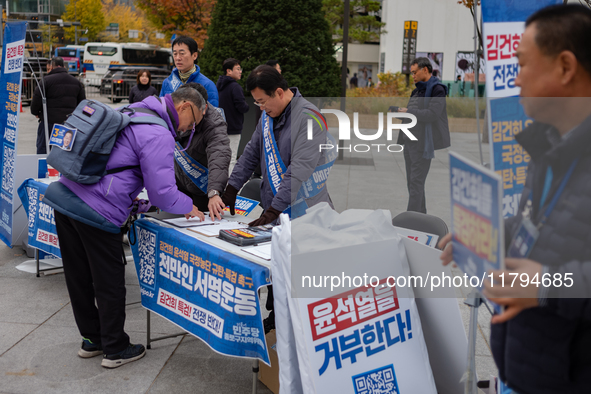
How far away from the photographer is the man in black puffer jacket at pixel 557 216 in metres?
1.15

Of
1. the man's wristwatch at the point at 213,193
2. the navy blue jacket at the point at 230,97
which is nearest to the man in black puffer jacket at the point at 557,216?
the man's wristwatch at the point at 213,193

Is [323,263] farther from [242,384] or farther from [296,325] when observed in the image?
[242,384]

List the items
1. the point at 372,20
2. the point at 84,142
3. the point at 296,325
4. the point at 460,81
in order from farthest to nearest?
the point at 372,20
the point at 460,81
the point at 84,142
the point at 296,325

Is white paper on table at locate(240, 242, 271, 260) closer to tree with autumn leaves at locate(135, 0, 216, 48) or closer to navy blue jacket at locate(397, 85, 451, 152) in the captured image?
navy blue jacket at locate(397, 85, 451, 152)

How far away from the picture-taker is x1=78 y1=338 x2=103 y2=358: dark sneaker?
3293 millimetres

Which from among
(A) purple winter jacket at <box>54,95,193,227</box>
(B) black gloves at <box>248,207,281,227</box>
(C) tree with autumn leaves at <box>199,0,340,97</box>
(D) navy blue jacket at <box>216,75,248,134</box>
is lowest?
(B) black gloves at <box>248,207,281,227</box>

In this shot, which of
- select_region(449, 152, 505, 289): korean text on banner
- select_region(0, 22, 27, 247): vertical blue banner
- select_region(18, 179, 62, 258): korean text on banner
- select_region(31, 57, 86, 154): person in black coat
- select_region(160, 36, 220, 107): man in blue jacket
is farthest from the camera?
select_region(31, 57, 86, 154): person in black coat

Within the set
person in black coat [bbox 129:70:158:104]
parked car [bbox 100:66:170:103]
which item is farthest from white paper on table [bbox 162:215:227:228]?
parked car [bbox 100:66:170:103]

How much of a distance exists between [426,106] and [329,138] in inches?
88.8

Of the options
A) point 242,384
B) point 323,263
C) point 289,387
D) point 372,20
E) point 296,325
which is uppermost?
point 372,20

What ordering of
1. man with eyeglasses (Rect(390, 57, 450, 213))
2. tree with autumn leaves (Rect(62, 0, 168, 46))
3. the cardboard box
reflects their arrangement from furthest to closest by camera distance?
1. tree with autumn leaves (Rect(62, 0, 168, 46))
2. man with eyeglasses (Rect(390, 57, 450, 213))
3. the cardboard box

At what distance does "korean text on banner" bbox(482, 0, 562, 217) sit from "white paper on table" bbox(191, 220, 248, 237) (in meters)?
1.58

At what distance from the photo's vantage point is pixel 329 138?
3.40 m

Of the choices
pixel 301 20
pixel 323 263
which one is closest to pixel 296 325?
pixel 323 263
